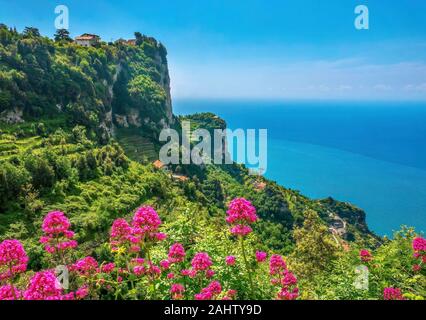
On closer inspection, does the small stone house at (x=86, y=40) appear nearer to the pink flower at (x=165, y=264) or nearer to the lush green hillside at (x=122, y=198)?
the lush green hillside at (x=122, y=198)

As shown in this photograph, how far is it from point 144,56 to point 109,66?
29259 mm

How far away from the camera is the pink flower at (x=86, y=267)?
20.2ft

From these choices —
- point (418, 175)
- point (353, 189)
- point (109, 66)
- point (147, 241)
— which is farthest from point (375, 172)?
point (147, 241)

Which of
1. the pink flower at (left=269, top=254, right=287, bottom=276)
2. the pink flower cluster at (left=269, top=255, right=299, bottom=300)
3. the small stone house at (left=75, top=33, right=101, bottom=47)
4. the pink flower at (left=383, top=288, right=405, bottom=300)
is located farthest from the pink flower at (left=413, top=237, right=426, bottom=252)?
the small stone house at (left=75, top=33, right=101, bottom=47)

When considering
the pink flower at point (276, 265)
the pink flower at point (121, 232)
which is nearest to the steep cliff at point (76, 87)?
the pink flower at point (121, 232)

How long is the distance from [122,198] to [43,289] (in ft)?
99.3

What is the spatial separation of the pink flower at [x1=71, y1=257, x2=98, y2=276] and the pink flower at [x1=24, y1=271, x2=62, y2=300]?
2030mm

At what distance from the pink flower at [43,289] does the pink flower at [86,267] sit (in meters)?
2.03

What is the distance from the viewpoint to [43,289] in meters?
4.07

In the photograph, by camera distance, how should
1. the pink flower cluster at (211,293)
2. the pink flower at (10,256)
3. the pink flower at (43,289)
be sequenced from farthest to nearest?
the pink flower cluster at (211,293)
the pink flower at (10,256)
the pink flower at (43,289)

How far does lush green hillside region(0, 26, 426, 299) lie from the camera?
6754 millimetres

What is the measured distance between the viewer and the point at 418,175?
163125mm

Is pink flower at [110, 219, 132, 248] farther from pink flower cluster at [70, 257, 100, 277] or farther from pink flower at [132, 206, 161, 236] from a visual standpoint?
pink flower at [132, 206, 161, 236]
